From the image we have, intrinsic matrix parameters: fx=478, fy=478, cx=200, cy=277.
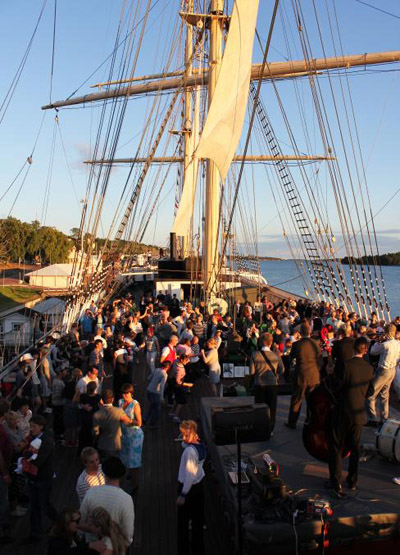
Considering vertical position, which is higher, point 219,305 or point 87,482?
point 219,305

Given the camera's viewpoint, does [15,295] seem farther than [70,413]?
Yes

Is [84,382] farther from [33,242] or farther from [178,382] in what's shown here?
[33,242]

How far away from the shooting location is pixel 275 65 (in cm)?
1814

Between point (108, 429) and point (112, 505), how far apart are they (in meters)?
1.91

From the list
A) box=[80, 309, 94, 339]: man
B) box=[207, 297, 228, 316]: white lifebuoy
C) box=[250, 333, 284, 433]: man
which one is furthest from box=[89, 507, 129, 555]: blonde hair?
box=[207, 297, 228, 316]: white lifebuoy

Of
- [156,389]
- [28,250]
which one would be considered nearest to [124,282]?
[156,389]

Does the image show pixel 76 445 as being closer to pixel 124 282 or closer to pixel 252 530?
pixel 252 530

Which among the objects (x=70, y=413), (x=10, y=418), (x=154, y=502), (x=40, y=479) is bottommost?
(x=154, y=502)

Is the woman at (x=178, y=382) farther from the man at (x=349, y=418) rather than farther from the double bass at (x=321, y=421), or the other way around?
the man at (x=349, y=418)

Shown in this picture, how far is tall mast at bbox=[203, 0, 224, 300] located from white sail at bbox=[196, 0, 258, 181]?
2.73 metres

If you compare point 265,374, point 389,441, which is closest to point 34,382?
point 265,374

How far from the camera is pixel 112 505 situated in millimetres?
3176

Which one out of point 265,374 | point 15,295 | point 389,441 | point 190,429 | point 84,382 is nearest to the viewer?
point 190,429

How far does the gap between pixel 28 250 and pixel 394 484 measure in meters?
58.2
